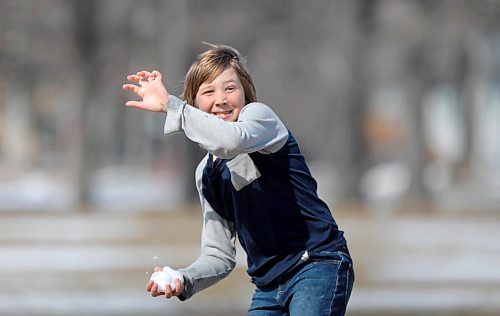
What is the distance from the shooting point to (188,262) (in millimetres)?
14539

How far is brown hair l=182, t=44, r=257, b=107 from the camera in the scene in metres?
4.76

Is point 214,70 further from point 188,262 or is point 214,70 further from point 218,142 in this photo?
point 188,262

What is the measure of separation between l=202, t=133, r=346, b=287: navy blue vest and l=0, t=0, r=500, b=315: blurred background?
504 cm

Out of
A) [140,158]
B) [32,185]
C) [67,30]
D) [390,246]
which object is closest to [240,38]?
[67,30]

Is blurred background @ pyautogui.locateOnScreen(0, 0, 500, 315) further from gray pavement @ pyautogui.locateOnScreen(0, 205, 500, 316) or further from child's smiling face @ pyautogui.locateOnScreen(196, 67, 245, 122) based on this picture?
child's smiling face @ pyautogui.locateOnScreen(196, 67, 245, 122)

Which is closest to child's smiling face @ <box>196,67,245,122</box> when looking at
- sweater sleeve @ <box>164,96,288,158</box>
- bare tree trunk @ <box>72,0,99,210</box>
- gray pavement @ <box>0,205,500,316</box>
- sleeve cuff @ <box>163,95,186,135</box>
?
sweater sleeve @ <box>164,96,288,158</box>

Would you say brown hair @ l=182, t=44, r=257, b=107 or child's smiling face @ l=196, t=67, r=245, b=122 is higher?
brown hair @ l=182, t=44, r=257, b=107

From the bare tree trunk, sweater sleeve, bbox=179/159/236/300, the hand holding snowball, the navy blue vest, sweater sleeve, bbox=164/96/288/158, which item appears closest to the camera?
sweater sleeve, bbox=164/96/288/158

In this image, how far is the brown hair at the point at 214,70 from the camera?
4762 millimetres

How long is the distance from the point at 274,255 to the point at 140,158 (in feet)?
227

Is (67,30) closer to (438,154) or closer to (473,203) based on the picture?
(473,203)

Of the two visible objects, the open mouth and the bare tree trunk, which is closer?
the open mouth

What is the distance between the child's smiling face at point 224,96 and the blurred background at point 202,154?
5.18 meters

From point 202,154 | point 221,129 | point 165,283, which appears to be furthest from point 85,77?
point 221,129
